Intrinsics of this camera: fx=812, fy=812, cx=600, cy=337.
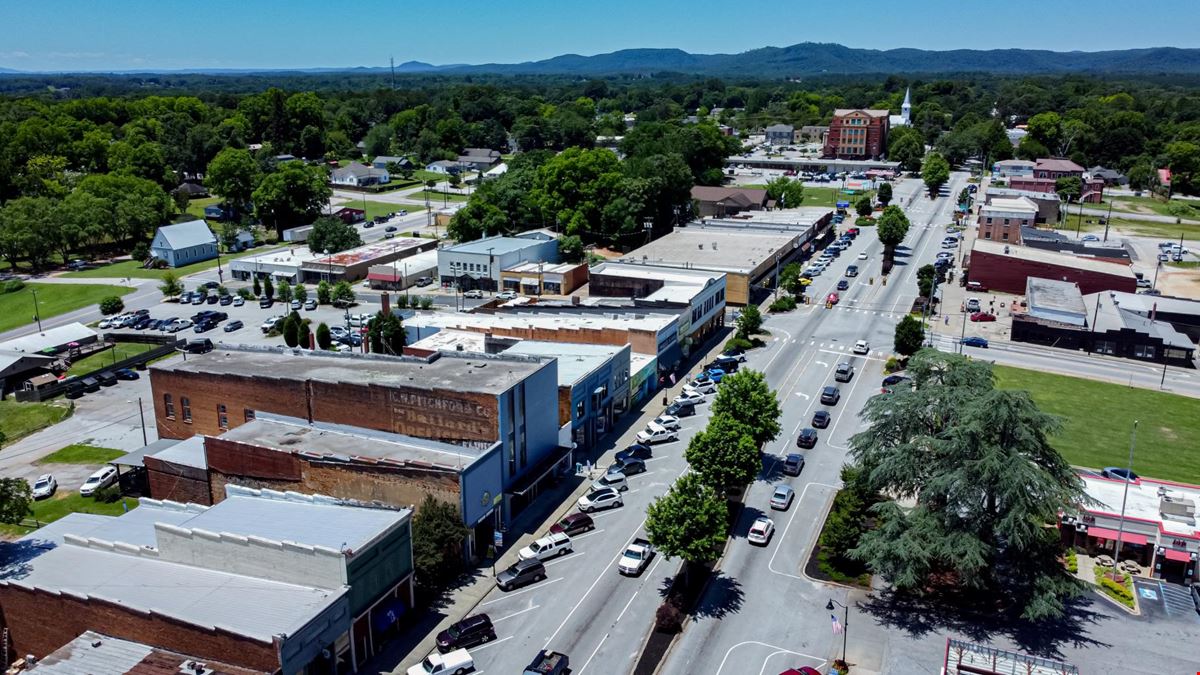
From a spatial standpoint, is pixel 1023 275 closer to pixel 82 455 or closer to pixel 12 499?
pixel 82 455

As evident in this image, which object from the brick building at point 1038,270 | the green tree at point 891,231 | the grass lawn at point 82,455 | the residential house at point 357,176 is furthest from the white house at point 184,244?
the brick building at point 1038,270

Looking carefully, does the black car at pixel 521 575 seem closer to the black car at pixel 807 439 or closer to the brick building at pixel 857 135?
the black car at pixel 807 439

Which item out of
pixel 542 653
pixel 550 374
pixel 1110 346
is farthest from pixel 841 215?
pixel 542 653

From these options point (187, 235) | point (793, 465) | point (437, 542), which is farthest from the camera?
point (187, 235)


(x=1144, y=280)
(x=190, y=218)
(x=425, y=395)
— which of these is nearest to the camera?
(x=425, y=395)

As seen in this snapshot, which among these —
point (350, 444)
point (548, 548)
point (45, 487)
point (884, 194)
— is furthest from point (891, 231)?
point (45, 487)

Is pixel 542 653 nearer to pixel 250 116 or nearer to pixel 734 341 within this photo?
pixel 734 341
